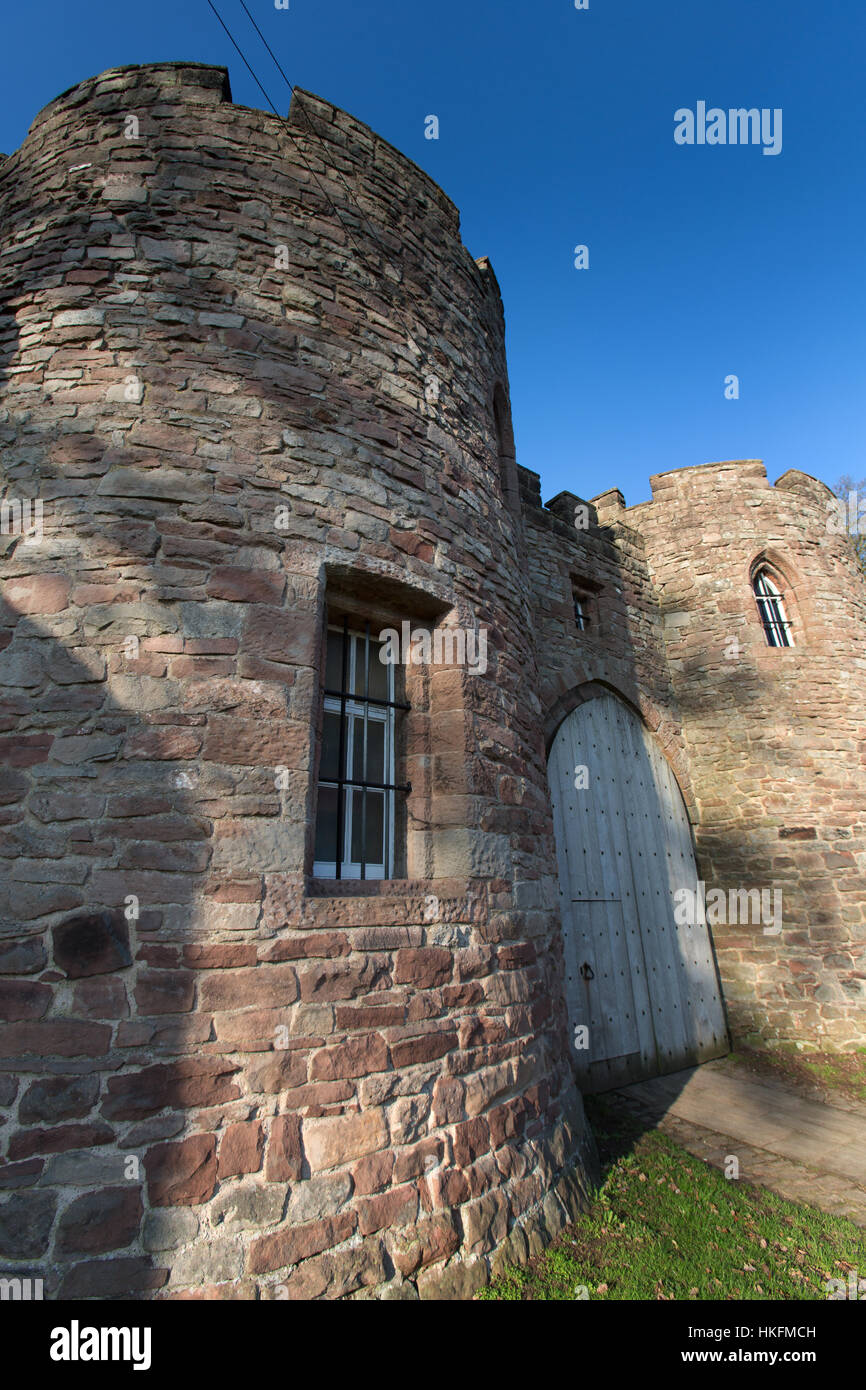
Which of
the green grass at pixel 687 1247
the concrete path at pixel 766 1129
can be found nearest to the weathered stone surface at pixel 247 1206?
the green grass at pixel 687 1247

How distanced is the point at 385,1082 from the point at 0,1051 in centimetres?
137

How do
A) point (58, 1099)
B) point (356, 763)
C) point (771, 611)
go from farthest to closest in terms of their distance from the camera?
point (771, 611)
point (356, 763)
point (58, 1099)

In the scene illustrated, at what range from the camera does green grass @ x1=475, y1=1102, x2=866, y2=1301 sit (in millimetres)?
2572

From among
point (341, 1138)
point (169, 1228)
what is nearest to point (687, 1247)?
point (341, 1138)

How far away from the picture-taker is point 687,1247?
9.59 feet

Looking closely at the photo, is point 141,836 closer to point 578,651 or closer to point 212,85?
point 212,85

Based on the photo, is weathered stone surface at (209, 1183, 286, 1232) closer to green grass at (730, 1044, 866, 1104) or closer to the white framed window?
the white framed window

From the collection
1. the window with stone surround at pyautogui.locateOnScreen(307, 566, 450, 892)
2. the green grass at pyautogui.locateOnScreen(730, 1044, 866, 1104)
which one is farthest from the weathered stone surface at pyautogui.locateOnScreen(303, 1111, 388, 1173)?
the green grass at pyautogui.locateOnScreen(730, 1044, 866, 1104)

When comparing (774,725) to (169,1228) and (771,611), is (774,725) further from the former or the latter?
(169,1228)

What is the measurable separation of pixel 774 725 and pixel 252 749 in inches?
261

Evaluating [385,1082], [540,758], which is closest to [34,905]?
[385,1082]

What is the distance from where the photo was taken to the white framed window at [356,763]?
299 cm

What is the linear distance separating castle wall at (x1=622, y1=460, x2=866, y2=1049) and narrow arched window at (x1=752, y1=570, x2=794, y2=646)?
4.0 inches

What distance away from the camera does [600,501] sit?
28.1ft
